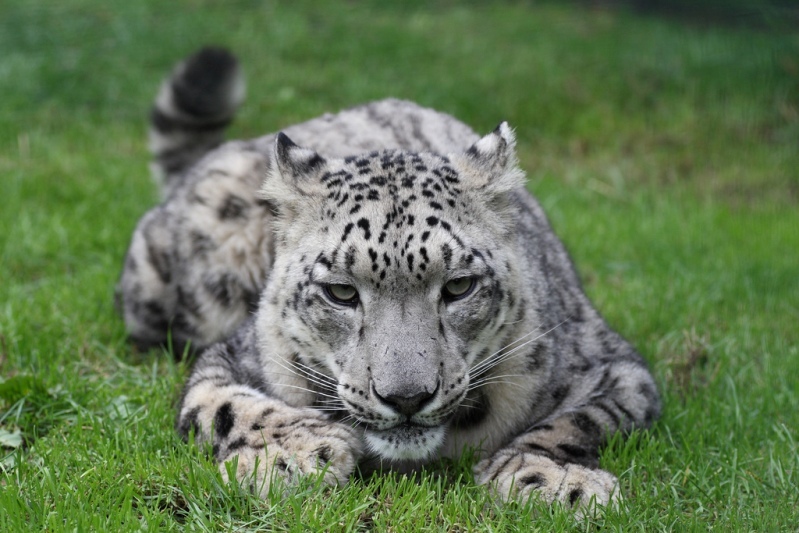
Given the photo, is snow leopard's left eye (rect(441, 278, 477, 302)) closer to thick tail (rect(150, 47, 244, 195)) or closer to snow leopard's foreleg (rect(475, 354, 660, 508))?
snow leopard's foreleg (rect(475, 354, 660, 508))

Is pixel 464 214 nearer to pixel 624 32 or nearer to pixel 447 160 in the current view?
pixel 447 160

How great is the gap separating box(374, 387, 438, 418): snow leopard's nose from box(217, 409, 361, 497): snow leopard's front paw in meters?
0.45

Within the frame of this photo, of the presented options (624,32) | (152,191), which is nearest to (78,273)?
(152,191)

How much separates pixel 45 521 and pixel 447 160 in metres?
2.58

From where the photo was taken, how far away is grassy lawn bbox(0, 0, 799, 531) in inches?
180

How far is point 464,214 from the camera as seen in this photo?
15.9 ft

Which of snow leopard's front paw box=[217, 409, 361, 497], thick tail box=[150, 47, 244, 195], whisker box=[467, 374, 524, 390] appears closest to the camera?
snow leopard's front paw box=[217, 409, 361, 497]

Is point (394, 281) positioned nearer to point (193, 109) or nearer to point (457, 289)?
point (457, 289)

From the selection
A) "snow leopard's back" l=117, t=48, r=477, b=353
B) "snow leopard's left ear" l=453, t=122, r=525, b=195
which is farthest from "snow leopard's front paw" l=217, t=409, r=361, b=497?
"snow leopard's back" l=117, t=48, r=477, b=353

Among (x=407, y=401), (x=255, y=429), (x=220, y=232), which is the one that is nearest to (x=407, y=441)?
(x=407, y=401)

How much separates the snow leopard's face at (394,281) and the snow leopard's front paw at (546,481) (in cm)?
37

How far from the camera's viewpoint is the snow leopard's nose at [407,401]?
433 centimetres

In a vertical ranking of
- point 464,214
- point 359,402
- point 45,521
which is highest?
point 464,214

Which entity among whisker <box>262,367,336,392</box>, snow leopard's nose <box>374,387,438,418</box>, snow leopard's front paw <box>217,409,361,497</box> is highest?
snow leopard's nose <box>374,387,438,418</box>
